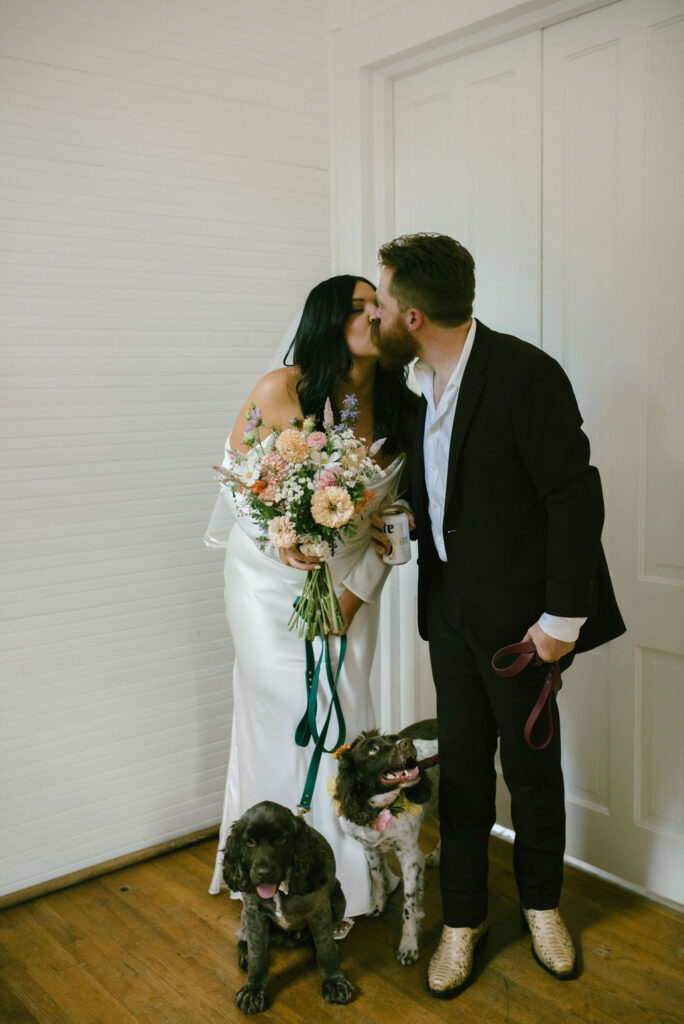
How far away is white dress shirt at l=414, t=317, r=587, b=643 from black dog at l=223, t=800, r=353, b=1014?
75 centimetres

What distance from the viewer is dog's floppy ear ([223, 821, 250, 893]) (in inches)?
82.0

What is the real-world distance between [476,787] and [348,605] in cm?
58

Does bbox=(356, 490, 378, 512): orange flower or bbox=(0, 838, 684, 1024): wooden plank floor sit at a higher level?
bbox=(356, 490, 378, 512): orange flower

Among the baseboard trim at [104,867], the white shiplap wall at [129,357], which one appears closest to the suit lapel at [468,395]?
the white shiplap wall at [129,357]

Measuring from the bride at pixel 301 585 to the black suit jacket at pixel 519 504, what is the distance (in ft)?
1.22

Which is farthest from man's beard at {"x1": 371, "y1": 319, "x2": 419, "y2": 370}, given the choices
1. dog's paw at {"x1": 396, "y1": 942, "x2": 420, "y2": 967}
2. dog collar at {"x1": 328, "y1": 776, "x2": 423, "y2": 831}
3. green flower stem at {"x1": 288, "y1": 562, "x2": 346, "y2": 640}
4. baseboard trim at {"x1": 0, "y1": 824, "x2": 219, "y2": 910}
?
baseboard trim at {"x1": 0, "y1": 824, "x2": 219, "y2": 910}

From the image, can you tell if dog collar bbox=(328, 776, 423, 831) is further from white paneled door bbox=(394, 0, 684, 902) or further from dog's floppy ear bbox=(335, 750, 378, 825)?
white paneled door bbox=(394, 0, 684, 902)

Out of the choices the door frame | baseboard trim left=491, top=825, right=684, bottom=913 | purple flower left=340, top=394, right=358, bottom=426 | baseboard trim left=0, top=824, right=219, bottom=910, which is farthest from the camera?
the door frame

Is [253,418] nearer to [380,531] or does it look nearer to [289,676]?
[380,531]

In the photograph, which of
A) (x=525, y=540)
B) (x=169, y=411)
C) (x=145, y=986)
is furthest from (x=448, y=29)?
(x=145, y=986)

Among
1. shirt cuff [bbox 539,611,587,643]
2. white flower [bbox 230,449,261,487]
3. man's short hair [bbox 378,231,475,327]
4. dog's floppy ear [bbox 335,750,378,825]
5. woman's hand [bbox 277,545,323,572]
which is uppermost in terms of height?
man's short hair [bbox 378,231,475,327]

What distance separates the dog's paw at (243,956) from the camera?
2338 mm

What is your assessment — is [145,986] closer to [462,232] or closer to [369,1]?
[462,232]

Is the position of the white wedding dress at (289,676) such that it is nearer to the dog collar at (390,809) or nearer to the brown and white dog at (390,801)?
the brown and white dog at (390,801)
